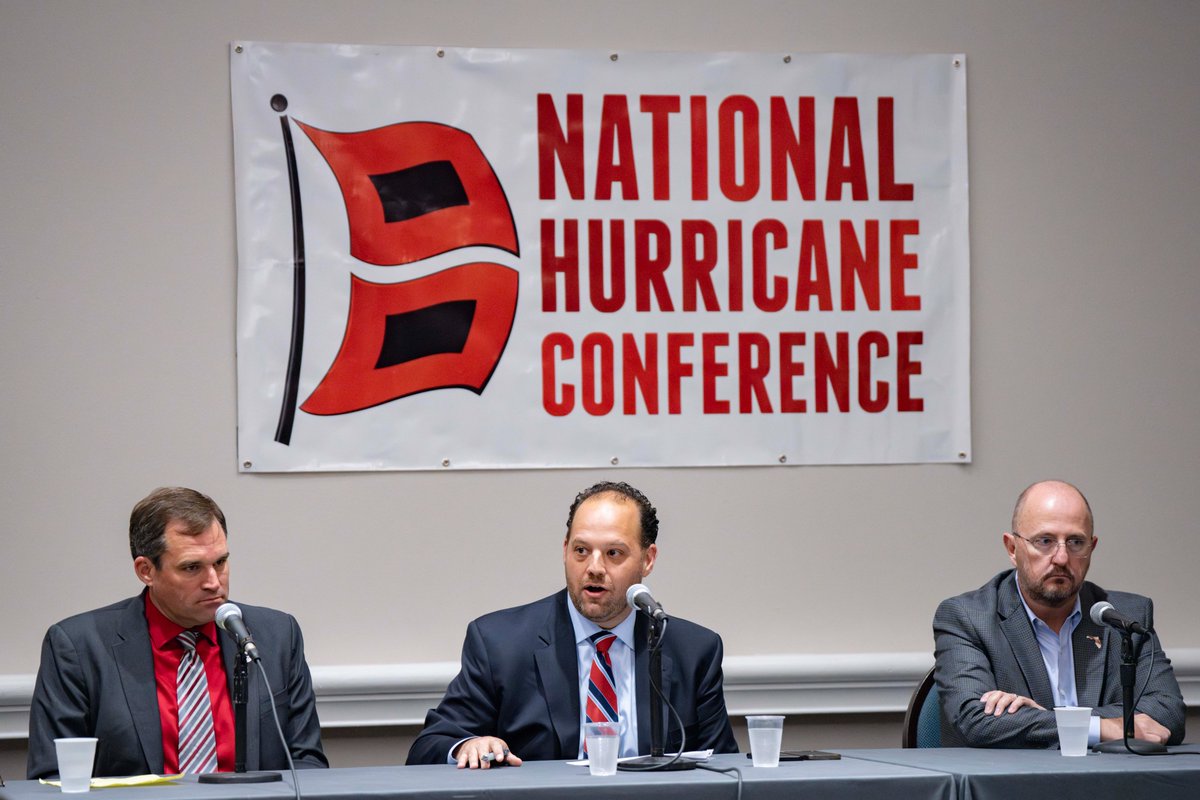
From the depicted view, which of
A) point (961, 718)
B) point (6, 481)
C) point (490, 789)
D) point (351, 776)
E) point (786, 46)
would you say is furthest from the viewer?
point (786, 46)

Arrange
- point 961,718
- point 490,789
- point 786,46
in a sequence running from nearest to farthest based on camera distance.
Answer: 1. point 490,789
2. point 961,718
3. point 786,46

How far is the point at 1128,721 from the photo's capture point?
3.05m

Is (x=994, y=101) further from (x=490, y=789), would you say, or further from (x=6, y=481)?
(x=6, y=481)

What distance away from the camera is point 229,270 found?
4.20 metres

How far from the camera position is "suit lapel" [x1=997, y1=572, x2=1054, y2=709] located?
139 inches

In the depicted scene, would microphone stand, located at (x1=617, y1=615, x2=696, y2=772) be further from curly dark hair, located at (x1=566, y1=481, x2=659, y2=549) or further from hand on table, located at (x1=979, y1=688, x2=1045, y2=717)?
hand on table, located at (x1=979, y1=688, x2=1045, y2=717)

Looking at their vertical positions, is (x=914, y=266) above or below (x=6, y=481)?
above

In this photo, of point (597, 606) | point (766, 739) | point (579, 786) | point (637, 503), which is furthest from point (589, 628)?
point (579, 786)

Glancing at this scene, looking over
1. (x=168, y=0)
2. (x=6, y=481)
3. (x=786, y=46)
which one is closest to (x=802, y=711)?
(x=786, y=46)

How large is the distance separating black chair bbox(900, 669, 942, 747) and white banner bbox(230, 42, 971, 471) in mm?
964

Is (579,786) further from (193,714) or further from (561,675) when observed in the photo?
(193,714)

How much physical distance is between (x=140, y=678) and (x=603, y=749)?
1.18 m

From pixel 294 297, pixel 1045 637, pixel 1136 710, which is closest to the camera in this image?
pixel 1136 710

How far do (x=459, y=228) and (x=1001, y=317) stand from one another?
1753 mm
